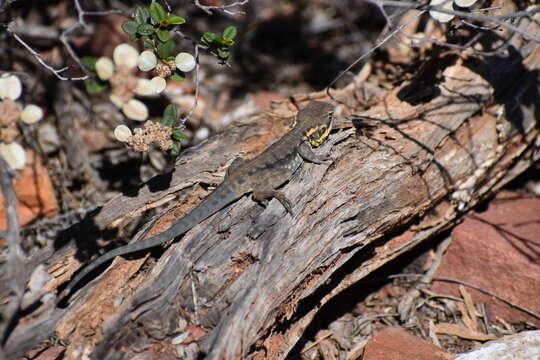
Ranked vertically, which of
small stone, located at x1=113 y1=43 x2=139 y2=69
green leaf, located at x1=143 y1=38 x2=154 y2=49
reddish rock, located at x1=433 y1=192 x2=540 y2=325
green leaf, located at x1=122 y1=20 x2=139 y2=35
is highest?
A: green leaf, located at x1=122 y1=20 x2=139 y2=35

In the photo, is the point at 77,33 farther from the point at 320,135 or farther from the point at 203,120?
the point at 320,135

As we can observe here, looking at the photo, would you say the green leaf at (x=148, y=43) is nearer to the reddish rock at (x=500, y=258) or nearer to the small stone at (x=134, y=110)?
the small stone at (x=134, y=110)

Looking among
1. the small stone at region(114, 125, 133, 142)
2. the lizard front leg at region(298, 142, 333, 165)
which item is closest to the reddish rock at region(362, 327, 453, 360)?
the lizard front leg at region(298, 142, 333, 165)

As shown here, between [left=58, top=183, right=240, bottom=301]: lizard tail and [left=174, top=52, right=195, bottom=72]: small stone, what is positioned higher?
[left=174, top=52, right=195, bottom=72]: small stone

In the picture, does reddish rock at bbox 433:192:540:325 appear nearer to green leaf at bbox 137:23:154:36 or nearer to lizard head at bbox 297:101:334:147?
lizard head at bbox 297:101:334:147

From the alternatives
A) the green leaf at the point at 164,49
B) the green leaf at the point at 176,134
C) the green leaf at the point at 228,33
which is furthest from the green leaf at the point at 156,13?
the green leaf at the point at 176,134

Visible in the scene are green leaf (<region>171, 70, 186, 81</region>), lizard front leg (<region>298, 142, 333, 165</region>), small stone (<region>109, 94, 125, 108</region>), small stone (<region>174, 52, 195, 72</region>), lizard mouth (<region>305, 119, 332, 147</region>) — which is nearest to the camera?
small stone (<region>109, 94, 125, 108</region>)

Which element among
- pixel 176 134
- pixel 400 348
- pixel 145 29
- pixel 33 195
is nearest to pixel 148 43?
pixel 145 29
